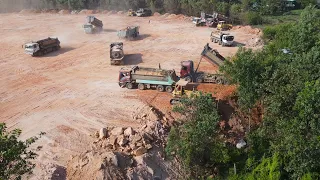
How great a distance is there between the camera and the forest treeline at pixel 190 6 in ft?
183

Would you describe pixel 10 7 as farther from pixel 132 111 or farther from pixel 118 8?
pixel 132 111

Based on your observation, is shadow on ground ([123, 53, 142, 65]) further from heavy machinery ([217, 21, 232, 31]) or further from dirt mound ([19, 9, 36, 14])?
dirt mound ([19, 9, 36, 14])

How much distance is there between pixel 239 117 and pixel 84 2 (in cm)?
5023

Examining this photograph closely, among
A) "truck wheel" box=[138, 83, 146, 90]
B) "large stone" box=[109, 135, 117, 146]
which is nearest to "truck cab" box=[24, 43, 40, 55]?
"truck wheel" box=[138, 83, 146, 90]

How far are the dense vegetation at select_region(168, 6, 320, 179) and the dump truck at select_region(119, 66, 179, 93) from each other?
7013 millimetres

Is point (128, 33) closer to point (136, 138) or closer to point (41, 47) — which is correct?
point (41, 47)

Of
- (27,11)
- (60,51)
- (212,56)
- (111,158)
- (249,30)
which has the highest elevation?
(27,11)

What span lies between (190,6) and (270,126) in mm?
43477

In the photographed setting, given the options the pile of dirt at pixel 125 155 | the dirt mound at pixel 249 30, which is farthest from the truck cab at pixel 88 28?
the pile of dirt at pixel 125 155

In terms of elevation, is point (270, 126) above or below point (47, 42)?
below

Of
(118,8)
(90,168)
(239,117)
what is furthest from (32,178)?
(118,8)

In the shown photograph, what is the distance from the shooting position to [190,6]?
5922 centimetres

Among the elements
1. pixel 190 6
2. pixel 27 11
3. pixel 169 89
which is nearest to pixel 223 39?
pixel 169 89

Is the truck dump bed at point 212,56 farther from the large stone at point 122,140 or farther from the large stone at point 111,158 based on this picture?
the large stone at point 111,158
